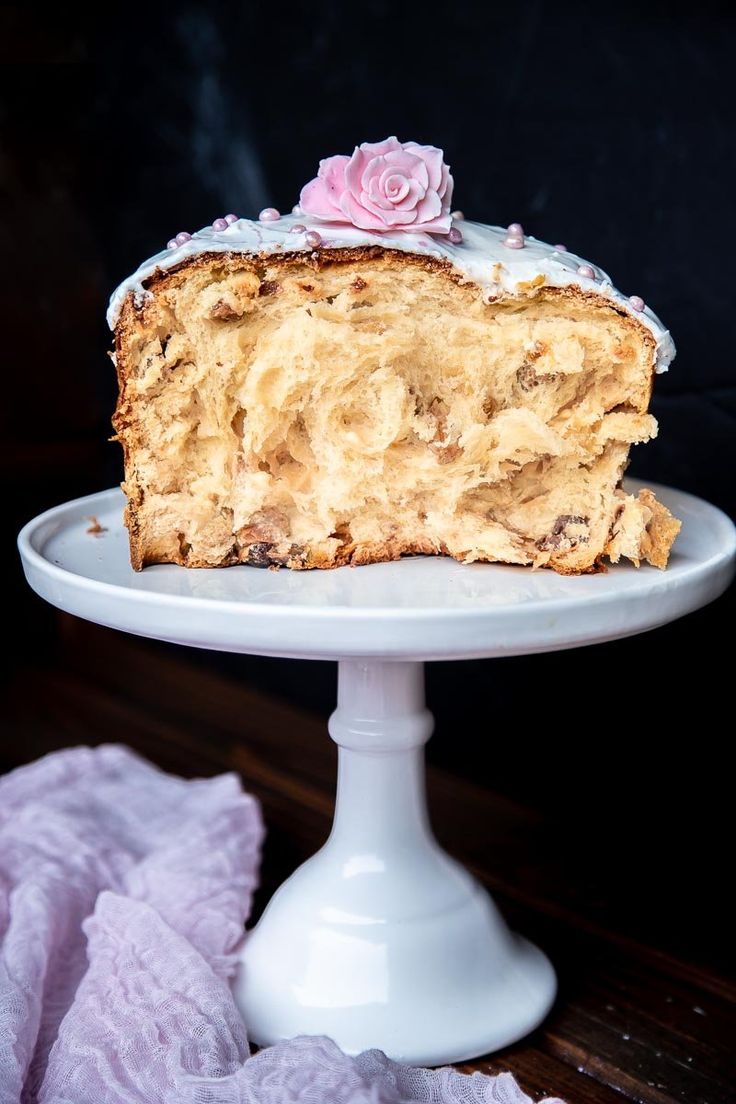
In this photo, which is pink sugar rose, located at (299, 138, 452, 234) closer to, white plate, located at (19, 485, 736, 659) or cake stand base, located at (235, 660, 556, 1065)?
white plate, located at (19, 485, 736, 659)

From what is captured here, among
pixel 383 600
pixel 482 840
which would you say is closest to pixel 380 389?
pixel 383 600

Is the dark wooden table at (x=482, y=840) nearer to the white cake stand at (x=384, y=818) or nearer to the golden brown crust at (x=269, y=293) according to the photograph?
the white cake stand at (x=384, y=818)

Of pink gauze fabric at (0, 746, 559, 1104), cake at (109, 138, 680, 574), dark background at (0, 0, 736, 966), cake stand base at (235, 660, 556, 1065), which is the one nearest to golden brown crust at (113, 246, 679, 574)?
cake at (109, 138, 680, 574)

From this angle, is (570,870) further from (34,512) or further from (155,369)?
(34,512)

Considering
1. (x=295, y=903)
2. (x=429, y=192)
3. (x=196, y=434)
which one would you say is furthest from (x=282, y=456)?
(x=295, y=903)

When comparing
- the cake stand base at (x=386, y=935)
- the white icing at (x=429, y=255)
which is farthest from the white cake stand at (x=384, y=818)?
the white icing at (x=429, y=255)

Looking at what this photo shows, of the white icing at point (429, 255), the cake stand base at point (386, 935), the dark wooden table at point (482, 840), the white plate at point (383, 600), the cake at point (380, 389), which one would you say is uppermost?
the white icing at point (429, 255)
